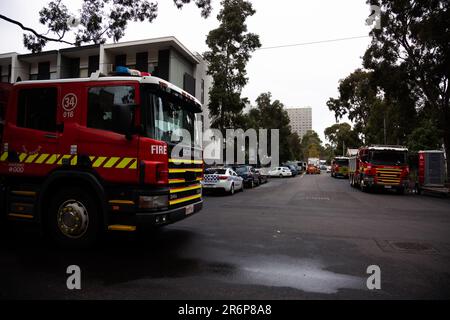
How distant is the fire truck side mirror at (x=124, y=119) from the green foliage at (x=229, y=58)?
19.9 metres

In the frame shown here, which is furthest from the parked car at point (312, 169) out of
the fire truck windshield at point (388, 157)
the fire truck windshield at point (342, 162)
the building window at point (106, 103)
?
the building window at point (106, 103)

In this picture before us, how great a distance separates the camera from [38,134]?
5.55 metres

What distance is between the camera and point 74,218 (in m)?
5.24

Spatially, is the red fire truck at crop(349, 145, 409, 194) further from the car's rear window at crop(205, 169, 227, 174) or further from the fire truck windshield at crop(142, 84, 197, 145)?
the fire truck windshield at crop(142, 84, 197, 145)

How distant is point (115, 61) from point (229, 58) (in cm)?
997

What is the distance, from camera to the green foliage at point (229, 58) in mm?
24844

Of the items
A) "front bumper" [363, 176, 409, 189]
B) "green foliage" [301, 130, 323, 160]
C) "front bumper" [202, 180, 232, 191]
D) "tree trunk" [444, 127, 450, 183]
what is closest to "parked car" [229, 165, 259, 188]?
"front bumper" [202, 180, 232, 191]

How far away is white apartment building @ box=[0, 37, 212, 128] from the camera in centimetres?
2525

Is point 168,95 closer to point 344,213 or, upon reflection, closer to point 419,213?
point 344,213

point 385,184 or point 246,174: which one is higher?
point 246,174

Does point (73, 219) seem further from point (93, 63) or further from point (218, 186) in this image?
point (93, 63)

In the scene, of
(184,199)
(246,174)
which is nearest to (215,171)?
(246,174)

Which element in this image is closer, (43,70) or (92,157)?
(92,157)
